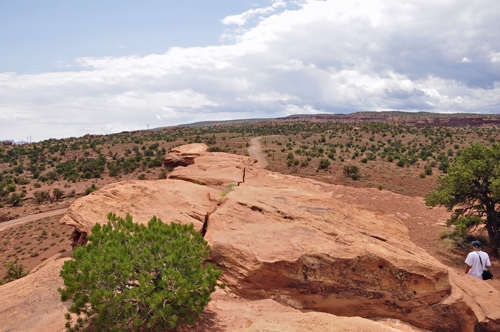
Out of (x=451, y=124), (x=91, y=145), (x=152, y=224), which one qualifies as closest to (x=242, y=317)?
(x=152, y=224)

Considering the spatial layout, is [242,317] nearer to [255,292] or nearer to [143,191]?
[255,292]

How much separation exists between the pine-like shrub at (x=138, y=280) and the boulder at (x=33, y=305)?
5.69ft

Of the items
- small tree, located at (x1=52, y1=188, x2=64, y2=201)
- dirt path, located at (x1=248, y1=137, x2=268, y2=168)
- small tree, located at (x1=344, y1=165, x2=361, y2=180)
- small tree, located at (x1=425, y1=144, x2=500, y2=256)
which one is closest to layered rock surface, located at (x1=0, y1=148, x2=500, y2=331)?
small tree, located at (x1=425, y1=144, x2=500, y2=256)

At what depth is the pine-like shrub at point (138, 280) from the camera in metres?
5.52

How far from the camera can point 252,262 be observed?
27.0 ft

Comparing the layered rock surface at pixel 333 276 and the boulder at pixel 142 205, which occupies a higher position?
the boulder at pixel 142 205

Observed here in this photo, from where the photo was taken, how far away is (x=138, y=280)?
5.68 meters

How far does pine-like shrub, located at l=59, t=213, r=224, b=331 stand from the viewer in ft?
18.1

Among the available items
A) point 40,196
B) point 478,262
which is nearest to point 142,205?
point 478,262

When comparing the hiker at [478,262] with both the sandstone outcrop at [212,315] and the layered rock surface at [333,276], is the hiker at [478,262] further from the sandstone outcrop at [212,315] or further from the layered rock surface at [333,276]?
the sandstone outcrop at [212,315]

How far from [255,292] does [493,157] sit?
17101mm

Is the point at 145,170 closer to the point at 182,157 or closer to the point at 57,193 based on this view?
the point at 57,193

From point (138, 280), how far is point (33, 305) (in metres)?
4.60

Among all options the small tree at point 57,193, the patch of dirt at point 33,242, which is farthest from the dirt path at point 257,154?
the small tree at point 57,193
